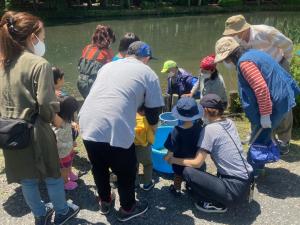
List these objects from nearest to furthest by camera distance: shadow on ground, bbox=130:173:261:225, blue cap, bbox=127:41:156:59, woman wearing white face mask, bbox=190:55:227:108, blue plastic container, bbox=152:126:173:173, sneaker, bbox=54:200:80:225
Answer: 1. blue cap, bbox=127:41:156:59
2. sneaker, bbox=54:200:80:225
3. shadow on ground, bbox=130:173:261:225
4. blue plastic container, bbox=152:126:173:173
5. woman wearing white face mask, bbox=190:55:227:108

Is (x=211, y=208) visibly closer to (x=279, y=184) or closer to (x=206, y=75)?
(x=279, y=184)

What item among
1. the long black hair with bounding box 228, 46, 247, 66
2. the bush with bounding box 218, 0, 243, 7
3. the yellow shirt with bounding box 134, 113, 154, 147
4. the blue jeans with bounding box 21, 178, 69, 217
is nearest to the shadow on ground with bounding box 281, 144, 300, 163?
the long black hair with bounding box 228, 46, 247, 66

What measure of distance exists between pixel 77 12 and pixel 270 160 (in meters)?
28.3

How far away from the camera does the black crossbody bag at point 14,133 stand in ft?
9.36

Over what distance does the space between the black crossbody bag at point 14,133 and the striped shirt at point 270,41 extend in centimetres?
271

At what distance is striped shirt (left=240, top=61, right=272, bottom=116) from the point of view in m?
3.64

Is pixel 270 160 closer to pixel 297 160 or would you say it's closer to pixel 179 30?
pixel 297 160

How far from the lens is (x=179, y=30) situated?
81.4ft

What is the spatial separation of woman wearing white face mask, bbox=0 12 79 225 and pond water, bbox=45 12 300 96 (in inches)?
271

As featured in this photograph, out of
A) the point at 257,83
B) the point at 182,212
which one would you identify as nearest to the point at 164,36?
the point at 257,83

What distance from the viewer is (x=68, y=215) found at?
352 centimetres

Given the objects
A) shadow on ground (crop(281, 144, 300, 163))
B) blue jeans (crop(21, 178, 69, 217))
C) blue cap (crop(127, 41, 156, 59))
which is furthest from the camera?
shadow on ground (crop(281, 144, 300, 163))

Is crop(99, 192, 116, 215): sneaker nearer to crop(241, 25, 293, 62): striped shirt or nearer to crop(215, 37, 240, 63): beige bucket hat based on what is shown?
crop(215, 37, 240, 63): beige bucket hat

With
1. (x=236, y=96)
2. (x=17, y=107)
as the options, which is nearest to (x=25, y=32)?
(x=17, y=107)
